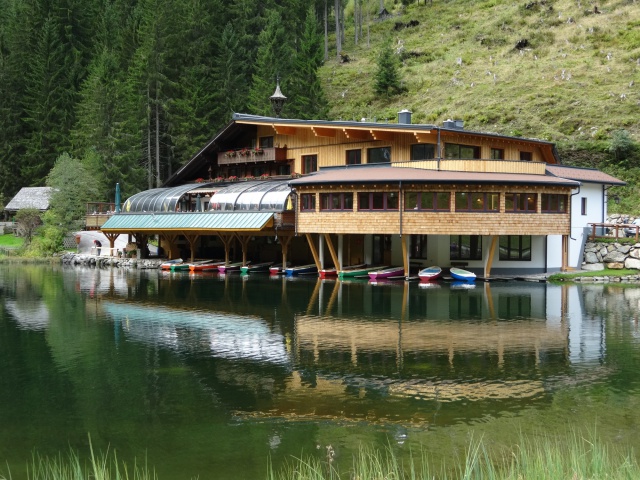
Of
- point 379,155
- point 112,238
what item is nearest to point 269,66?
point 112,238

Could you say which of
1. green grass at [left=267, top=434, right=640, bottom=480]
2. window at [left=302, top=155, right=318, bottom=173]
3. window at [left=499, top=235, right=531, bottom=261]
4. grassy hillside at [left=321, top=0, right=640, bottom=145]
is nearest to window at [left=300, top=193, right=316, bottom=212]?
window at [left=302, top=155, right=318, bottom=173]

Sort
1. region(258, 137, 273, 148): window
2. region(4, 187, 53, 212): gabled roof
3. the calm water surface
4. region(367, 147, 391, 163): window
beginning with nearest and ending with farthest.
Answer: the calm water surface
region(367, 147, 391, 163): window
region(258, 137, 273, 148): window
region(4, 187, 53, 212): gabled roof

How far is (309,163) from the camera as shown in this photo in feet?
161

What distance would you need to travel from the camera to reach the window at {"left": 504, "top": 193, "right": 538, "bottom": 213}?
3734cm

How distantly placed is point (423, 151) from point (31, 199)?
45.0m

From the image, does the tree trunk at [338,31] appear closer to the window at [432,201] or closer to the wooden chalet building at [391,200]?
the wooden chalet building at [391,200]

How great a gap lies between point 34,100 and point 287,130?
45.4 meters

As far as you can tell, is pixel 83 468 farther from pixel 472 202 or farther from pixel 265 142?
pixel 265 142

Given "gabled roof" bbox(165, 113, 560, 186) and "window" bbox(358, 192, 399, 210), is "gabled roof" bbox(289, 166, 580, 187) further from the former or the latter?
"gabled roof" bbox(165, 113, 560, 186)

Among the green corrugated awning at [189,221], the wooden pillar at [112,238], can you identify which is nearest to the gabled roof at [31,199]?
the wooden pillar at [112,238]

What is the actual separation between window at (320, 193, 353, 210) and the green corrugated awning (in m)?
4.96

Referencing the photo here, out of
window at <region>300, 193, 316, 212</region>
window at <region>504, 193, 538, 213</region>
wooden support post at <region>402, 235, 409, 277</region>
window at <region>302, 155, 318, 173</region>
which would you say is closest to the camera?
window at <region>504, 193, 538, 213</region>

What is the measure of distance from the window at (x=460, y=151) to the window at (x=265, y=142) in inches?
606

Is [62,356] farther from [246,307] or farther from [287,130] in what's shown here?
[287,130]
